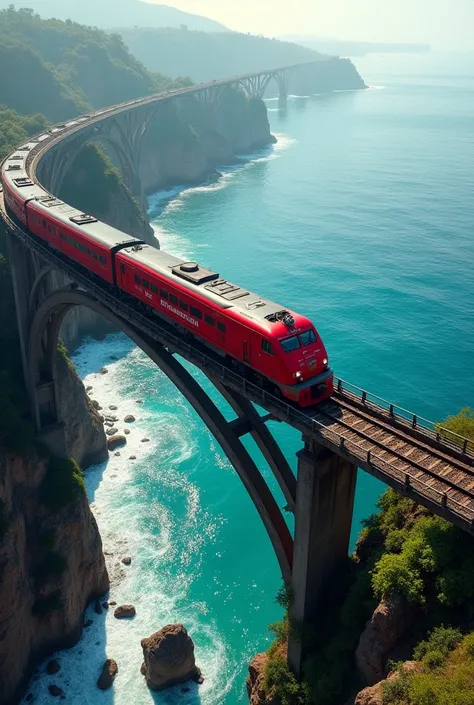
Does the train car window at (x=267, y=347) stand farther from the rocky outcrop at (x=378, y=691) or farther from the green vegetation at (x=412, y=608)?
the rocky outcrop at (x=378, y=691)

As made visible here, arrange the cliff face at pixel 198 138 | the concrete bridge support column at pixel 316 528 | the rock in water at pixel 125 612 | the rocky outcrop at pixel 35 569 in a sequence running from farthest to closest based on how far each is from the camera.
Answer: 1. the cliff face at pixel 198 138
2. the rock in water at pixel 125 612
3. the rocky outcrop at pixel 35 569
4. the concrete bridge support column at pixel 316 528

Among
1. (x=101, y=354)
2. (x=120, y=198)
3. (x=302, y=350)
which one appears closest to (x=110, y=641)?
(x=302, y=350)

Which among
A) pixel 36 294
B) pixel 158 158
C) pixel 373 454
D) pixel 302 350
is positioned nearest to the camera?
pixel 373 454

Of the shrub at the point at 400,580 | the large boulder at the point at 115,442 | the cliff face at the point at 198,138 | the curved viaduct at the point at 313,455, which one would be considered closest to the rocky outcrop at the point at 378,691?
the shrub at the point at 400,580

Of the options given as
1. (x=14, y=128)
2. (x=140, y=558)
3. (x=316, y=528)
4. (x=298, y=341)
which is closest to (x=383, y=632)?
(x=316, y=528)

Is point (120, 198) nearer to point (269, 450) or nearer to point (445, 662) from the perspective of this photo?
point (269, 450)

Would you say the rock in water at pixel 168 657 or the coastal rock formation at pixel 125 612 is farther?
the coastal rock formation at pixel 125 612

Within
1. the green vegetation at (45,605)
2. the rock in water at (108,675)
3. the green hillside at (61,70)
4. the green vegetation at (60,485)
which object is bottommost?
the rock in water at (108,675)
